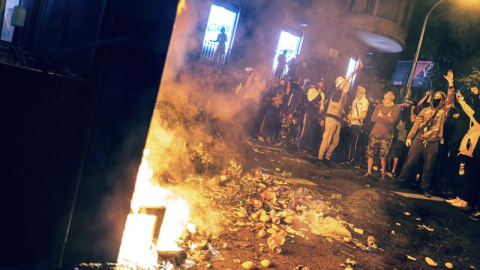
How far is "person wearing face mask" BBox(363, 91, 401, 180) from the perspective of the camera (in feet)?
31.1

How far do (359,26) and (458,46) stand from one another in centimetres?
739

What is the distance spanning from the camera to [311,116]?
11734 mm

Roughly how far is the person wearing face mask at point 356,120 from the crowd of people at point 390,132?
0.03m

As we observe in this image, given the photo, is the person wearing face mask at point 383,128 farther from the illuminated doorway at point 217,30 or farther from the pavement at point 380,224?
the illuminated doorway at point 217,30

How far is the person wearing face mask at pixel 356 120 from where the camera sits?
10.1m

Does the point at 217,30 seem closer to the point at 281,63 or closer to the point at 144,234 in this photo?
the point at 281,63

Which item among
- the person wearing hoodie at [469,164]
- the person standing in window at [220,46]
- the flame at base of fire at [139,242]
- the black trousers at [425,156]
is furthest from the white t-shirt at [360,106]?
the flame at base of fire at [139,242]

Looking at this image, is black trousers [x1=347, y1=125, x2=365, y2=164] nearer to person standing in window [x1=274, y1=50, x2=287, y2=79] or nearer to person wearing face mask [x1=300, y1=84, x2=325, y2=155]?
person wearing face mask [x1=300, y1=84, x2=325, y2=155]

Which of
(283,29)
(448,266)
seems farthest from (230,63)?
(448,266)

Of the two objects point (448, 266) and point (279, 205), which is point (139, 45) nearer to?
point (279, 205)

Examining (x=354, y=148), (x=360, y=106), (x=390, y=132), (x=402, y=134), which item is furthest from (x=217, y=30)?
(x=402, y=134)

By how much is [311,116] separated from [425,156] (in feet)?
12.9

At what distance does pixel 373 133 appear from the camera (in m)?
9.63

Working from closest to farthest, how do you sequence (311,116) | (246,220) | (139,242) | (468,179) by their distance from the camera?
1. (139,242)
2. (246,220)
3. (468,179)
4. (311,116)
